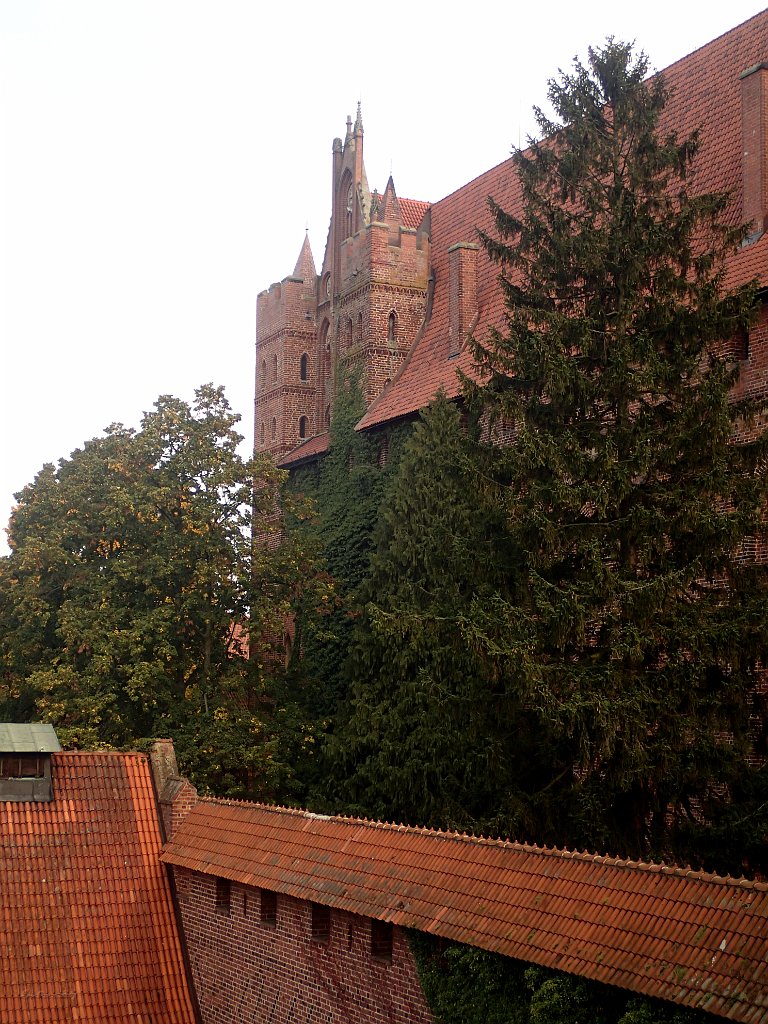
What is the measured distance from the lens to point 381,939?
11648 millimetres

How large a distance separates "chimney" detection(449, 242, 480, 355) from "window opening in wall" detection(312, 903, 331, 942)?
54.0ft

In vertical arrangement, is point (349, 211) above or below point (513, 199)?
above

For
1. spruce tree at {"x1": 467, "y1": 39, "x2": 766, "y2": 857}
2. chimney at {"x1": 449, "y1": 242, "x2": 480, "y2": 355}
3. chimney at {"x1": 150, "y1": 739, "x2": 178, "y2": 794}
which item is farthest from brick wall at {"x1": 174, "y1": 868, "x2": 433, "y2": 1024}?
chimney at {"x1": 449, "y1": 242, "x2": 480, "y2": 355}

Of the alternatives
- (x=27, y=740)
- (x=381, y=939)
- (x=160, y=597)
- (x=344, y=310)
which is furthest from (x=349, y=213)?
(x=381, y=939)

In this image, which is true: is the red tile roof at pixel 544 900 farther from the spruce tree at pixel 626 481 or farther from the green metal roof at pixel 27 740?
the spruce tree at pixel 626 481

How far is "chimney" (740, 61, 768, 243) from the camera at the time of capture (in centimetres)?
2116

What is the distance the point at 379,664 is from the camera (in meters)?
22.6

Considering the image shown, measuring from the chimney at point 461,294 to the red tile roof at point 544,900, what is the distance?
15312 mm

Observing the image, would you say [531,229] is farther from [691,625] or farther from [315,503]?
[315,503]

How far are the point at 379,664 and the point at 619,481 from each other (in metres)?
7.41

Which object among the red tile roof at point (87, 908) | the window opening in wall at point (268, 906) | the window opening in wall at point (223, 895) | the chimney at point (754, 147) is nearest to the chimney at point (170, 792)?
the red tile roof at point (87, 908)

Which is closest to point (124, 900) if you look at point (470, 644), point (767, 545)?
point (470, 644)

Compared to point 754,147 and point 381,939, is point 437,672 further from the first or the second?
point 754,147

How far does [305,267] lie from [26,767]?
20.1 metres
